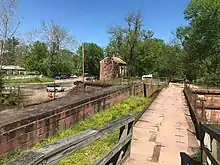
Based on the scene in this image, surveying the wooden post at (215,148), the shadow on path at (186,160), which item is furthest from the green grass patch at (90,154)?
the wooden post at (215,148)

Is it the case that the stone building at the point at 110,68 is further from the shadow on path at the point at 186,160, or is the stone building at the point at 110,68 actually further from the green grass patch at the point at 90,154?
the shadow on path at the point at 186,160

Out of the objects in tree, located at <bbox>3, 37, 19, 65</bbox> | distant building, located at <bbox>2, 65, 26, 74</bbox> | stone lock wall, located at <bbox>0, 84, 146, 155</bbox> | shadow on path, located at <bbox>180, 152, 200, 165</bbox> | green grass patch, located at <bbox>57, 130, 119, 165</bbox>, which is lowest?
shadow on path, located at <bbox>180, 152, 200, 165</bbox>

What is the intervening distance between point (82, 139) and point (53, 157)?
29.6 inches

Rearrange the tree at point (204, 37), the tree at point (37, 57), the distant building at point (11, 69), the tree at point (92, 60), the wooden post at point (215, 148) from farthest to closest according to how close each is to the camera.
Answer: the tree at point (92, 60), the tree at point (37, 57), the tree at point (204, 37), the distant building at point (11, 69), the wooden post at point (215, 148)

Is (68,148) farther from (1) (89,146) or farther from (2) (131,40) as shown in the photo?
(2) (131,40)

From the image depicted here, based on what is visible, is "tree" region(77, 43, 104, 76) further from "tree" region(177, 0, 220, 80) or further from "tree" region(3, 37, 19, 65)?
"tree" region(3, 37, 19, 65)

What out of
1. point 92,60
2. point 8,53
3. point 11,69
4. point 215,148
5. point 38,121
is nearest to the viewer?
point 215,148

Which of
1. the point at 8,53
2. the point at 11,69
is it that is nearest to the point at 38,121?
the point at 8,53

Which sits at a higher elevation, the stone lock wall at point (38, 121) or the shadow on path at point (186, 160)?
the stone lock wall at point (38, 121)

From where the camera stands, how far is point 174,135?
7941 millimetres

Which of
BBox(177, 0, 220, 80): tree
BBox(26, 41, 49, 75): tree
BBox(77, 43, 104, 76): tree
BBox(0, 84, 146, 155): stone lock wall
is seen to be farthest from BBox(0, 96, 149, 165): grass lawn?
BBox(77, 43, 104, 76): tree

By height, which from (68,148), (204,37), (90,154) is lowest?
(90,154)

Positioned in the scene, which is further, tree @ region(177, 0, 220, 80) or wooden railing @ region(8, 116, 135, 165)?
tree @ region(177, 0, 220, 80)

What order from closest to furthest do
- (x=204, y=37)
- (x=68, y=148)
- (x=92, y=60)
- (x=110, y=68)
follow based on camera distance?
(x=68, y=148) → (x=204, y=37) → (x=110, y=68) → (x=92, y=60)
